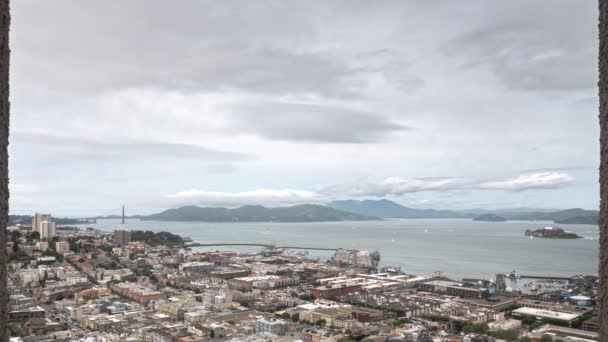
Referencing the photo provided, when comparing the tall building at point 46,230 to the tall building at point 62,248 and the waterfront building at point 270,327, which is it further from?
the waterfront building at point 270,327

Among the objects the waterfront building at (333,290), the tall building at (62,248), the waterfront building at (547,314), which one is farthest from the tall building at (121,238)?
the waterfront building at (547,314)

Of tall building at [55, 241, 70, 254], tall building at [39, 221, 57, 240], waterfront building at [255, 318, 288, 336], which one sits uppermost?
tall building at [39, 221, 57, 240]

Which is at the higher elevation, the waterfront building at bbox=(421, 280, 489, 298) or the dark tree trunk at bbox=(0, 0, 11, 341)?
the dark tree trunk at bbox=(0, 0, 11, 341)

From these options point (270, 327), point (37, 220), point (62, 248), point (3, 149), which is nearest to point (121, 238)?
point (37, 220)

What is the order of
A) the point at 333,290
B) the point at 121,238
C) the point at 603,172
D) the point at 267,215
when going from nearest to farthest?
the point at 603,172
the point at 333,290
the point at 121,238
the point at 267,215

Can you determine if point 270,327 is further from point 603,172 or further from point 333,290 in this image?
point 603,172

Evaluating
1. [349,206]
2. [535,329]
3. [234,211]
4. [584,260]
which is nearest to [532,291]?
[535,329]

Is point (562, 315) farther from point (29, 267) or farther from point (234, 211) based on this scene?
point (234, 211)

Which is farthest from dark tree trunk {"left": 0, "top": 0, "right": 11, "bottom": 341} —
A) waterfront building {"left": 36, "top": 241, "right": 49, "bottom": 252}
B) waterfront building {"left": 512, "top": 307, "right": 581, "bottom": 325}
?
waterfront building {"left": 36, "top": 241, "right": 49, "bottom": 252}

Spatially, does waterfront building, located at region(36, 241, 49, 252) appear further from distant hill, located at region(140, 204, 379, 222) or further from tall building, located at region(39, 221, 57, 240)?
distant hill, located at region(140, 204, 379, 222)
